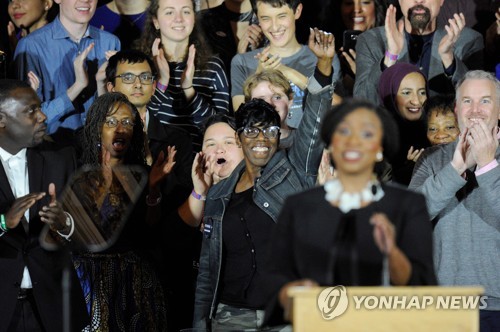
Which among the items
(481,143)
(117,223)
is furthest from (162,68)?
(481,143)

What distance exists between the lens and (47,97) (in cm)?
665

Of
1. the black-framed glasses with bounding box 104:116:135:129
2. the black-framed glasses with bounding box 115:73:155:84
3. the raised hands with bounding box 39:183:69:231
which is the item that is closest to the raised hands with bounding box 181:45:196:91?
the black-framed glasses with bounding box 115:73:155:84

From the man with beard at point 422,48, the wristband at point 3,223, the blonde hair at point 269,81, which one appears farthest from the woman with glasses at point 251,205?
the man with beard at point 422,48

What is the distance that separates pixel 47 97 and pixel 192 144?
0.94m

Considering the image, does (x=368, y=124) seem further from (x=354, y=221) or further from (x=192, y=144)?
(x=192, y=144)

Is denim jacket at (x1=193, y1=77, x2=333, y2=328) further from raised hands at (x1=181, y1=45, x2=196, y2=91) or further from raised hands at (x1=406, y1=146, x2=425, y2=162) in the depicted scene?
raised hands at (x1=181, y1=45, x2=196, y2=91)

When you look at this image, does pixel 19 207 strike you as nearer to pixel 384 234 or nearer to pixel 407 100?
pixel 384 234

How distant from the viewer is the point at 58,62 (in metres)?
6.74

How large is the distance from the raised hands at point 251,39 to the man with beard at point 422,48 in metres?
0.66

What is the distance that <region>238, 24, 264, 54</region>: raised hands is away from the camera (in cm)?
699

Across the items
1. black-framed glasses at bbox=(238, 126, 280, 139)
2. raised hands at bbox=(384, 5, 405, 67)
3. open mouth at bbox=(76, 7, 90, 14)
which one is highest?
open mouth at bbox=(76, 7, 90, 14)

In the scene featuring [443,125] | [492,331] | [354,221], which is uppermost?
[443,125]

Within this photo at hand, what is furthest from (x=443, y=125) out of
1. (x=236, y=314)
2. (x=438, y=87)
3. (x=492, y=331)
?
(x=236, y=314)

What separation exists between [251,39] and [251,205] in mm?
2257
